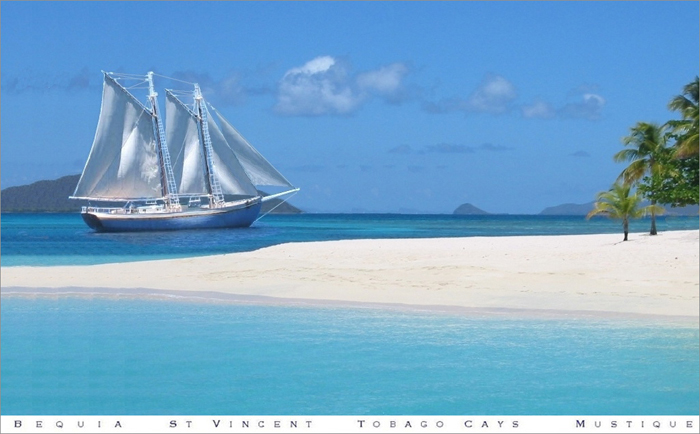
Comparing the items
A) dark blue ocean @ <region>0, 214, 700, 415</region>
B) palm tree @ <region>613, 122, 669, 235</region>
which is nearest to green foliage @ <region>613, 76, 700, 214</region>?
palm tree @ <region>613, 122, 669, 235</region>

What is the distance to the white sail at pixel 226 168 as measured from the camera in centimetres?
6588

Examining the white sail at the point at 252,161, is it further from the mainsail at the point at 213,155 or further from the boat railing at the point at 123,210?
the boat railing at the point at 123,210

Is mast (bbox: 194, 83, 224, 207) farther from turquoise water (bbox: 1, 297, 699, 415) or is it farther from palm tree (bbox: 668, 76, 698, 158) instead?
turquoise water (bbox: 1, 297, 699, 415)

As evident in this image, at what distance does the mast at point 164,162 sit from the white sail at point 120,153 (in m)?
0.78

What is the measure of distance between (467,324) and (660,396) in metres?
4.22

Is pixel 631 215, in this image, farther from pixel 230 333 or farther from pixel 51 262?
pixel 51 262

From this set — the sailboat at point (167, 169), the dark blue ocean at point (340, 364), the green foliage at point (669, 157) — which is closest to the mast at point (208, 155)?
the sailboat at point (167, 169)

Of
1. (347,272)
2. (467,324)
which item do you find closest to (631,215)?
(347,272)

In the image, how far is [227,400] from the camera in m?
8.60

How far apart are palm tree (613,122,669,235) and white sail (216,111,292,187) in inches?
1649

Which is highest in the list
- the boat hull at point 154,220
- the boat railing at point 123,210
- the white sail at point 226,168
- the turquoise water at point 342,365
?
the white sail at point 226,168

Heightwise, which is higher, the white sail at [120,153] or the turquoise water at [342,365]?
the white sail at [120,153]

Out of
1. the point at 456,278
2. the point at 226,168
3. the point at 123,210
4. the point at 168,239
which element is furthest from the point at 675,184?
the point at 123,210

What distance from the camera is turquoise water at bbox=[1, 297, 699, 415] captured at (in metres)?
8.47
